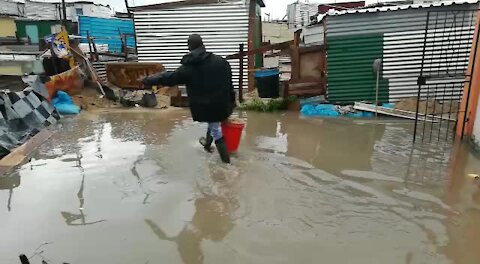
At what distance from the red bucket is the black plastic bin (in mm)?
4799

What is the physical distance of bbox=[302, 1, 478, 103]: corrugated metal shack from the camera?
991cm

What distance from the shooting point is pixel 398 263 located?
10.2 ft

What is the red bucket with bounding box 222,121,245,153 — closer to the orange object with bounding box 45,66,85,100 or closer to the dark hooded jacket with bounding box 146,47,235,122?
the dark hooded jacket with bounding box 146,47,235,122

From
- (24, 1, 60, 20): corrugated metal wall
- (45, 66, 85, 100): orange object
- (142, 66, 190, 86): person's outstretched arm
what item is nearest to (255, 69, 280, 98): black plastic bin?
(45, 66, 85, 100): orange object

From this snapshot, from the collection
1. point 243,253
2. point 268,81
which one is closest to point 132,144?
point 243,253

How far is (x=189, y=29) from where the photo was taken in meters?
13.4

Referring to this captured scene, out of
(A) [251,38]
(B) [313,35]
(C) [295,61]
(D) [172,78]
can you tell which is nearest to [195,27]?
(A) [251,38]

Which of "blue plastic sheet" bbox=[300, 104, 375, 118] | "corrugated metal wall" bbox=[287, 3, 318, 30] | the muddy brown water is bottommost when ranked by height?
the muddy brown water

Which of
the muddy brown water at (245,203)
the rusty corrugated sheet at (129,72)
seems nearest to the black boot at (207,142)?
the muddy brown water at (245,203)

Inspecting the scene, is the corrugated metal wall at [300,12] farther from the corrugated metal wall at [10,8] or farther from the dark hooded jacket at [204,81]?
the dark hooded jacket at [204,81]

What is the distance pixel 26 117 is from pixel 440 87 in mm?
10028

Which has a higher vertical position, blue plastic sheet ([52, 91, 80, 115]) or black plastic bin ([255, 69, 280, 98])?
black plastic bin ([255, 69, 280, 98])

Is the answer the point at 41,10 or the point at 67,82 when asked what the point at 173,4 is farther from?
the point at 41,10

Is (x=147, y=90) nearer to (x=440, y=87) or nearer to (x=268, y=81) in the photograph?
(x=268, y=81)
